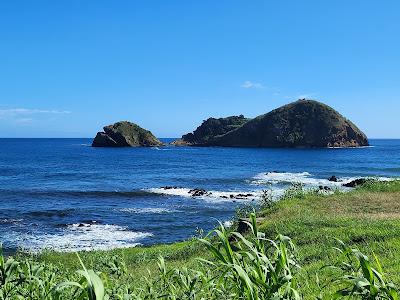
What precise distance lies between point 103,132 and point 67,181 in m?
115

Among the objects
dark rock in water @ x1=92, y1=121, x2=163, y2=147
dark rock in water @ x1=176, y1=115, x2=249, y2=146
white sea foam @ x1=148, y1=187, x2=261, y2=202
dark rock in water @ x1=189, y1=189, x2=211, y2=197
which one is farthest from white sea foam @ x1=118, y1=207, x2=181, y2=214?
dark rock in water @ x1=176, y1=115, x2=249, y2=146

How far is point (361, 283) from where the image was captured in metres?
2.79

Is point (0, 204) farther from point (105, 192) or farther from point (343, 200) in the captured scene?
point (343, 200)

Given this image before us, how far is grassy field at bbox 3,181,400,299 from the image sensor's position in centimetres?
762

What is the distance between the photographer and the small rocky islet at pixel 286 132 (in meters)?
160

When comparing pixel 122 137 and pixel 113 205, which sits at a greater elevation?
pixel 122 137

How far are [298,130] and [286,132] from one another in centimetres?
463

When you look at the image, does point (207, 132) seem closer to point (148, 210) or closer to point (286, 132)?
point (286, 132)

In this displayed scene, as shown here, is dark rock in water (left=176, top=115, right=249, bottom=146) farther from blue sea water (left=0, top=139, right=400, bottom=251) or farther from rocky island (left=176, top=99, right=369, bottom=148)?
blue sea water (left=0, top=139, right=400, bottom=251)

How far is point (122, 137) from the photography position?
549 feet

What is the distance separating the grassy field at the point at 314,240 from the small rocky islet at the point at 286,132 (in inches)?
5301

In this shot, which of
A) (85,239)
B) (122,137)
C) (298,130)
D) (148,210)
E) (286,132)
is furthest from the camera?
(122,137)

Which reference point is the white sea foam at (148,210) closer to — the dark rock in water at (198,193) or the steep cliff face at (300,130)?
the dark rock in water at (198,193)

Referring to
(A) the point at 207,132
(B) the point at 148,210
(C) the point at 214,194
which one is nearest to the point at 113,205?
(B) the point at 148,210
